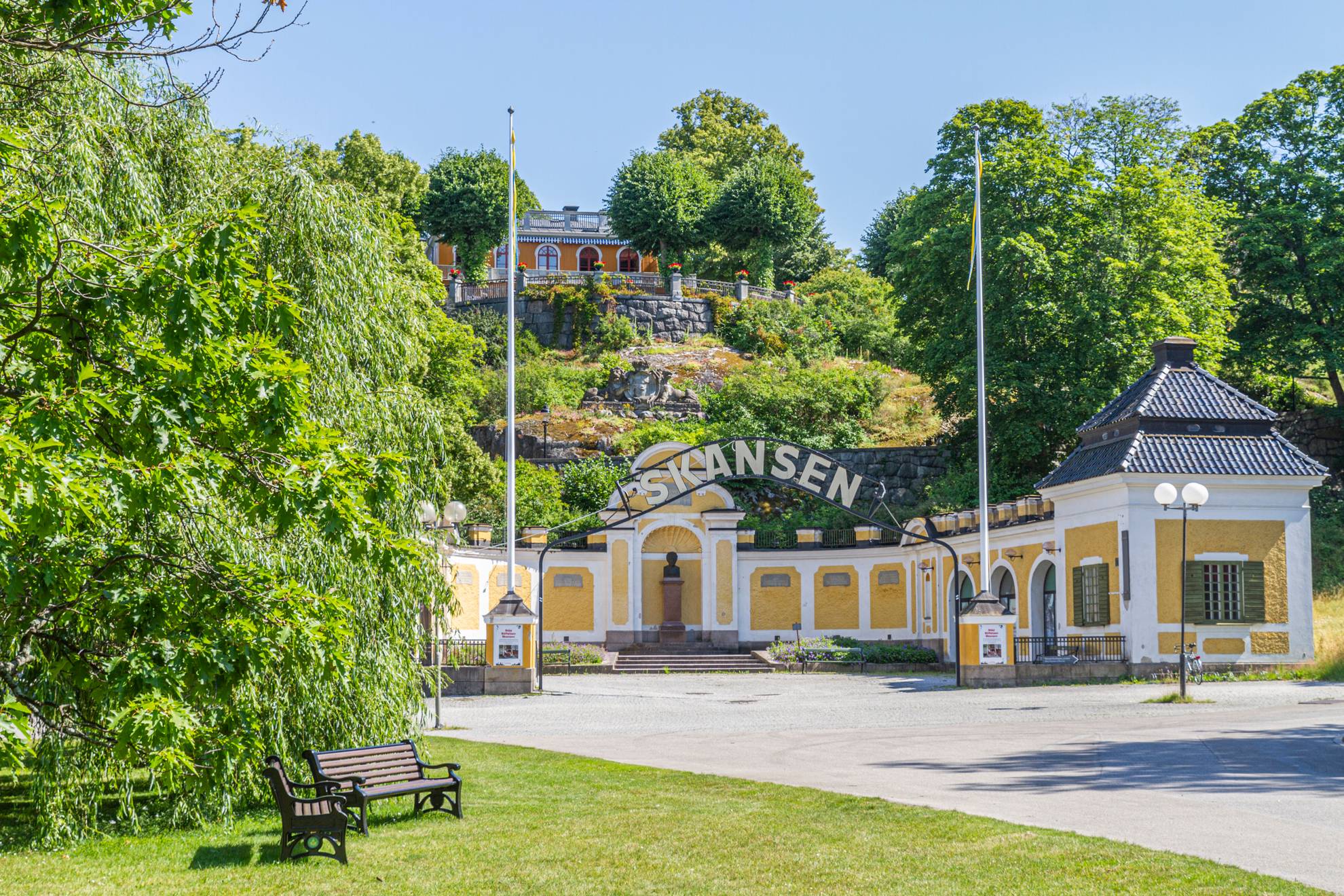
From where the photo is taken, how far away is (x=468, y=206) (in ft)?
238

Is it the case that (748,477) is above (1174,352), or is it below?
below

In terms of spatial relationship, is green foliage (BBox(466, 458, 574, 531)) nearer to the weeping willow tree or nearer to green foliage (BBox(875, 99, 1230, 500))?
green foliage (BBox(875, 99, 1230, 500))

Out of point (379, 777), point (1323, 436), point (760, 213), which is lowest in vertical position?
point (379, 777)

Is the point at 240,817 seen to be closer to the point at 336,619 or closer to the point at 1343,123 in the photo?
the point at 336,619

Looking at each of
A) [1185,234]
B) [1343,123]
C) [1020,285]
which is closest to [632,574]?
[1020,285]

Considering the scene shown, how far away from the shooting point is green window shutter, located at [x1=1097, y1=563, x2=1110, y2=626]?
30375mm

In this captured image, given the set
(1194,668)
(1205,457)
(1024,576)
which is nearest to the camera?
(1194,668)

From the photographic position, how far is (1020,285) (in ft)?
137

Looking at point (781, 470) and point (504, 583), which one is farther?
point (504, 583)

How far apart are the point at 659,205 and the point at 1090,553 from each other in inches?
1857

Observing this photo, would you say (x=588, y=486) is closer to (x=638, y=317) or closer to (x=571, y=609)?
(x=571, y=609)

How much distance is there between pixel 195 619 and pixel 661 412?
50629 mm

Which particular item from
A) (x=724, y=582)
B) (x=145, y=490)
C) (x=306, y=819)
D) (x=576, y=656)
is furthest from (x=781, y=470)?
(x=145, y=490)

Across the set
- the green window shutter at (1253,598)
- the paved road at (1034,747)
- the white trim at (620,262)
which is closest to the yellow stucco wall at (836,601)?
the paved road at (1034,747)
